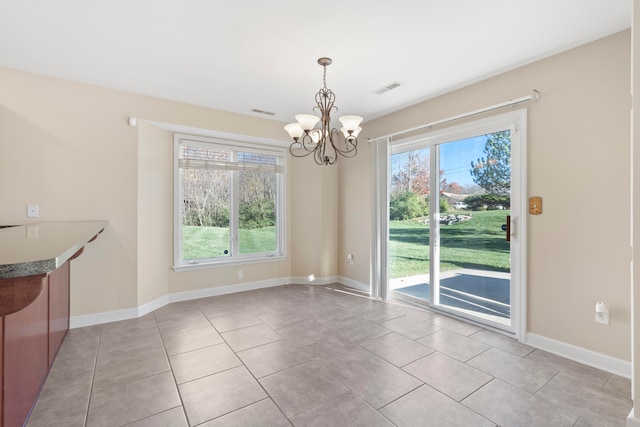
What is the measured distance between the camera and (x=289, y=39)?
2.48 metres

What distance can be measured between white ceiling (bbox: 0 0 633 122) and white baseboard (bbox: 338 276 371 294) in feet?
9.50

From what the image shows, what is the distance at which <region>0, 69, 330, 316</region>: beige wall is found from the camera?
3.02m

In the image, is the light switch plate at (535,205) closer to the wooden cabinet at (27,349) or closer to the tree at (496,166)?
the tree at (496,166)

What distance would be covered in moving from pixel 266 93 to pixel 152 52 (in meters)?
1.27

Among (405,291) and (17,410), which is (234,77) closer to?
(17,410)

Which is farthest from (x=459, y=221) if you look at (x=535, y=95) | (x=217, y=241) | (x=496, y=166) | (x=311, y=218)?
(x=217, y=241)

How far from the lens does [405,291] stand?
4.26m

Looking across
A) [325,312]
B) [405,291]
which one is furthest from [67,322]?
[405,291]

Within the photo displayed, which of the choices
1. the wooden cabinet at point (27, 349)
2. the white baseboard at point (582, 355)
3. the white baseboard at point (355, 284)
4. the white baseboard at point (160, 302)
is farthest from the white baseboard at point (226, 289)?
the white baseboard at point (582, 355)

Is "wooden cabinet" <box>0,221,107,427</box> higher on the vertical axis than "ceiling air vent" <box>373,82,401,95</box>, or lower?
lower

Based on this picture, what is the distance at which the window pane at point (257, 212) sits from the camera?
476 centimetres

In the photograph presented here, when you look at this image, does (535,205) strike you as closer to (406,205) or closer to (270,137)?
(406,205)

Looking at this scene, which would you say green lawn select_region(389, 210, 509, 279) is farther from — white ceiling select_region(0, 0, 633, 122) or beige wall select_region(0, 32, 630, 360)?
white ceiling select_region(0, 0, 633, 122)

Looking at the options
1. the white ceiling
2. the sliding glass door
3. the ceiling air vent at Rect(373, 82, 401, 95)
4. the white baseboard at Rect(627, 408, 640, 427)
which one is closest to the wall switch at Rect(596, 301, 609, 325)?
the sliding glass door
